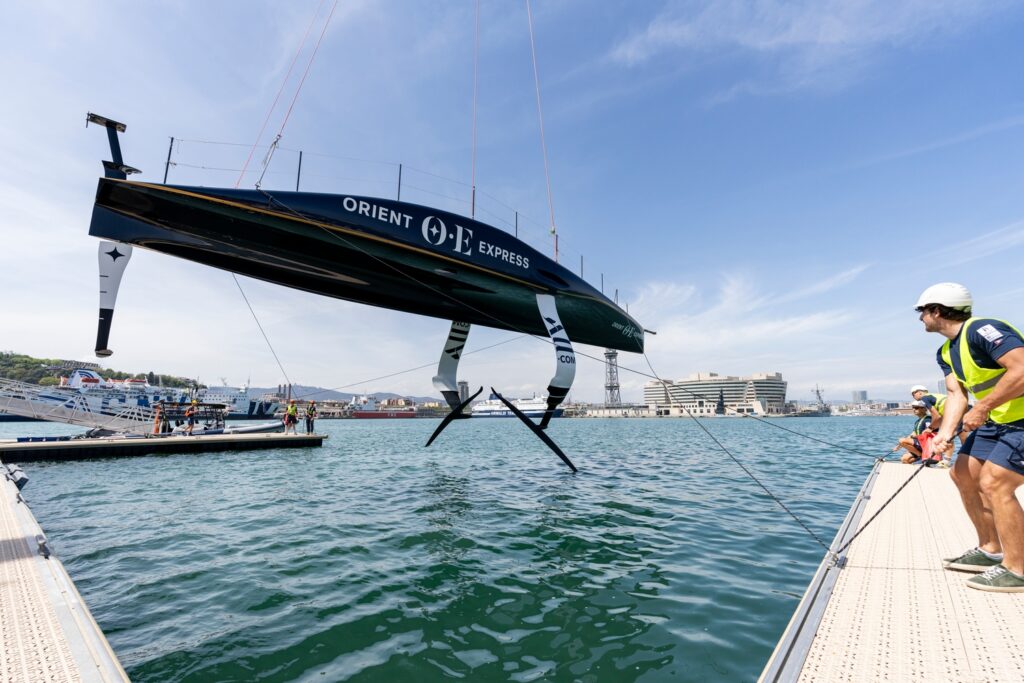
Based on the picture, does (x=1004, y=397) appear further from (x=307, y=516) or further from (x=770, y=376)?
(x=770, y=376)

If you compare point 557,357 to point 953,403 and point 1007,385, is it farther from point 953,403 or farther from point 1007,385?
point 1007,385

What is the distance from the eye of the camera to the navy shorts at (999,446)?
9.95 feet

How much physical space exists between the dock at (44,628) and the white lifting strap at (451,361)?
909cm

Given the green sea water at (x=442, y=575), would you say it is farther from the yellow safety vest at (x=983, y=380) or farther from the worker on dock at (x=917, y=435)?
the yellow safety vest at (x=983, y=380)

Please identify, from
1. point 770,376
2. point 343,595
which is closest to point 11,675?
point 343,595

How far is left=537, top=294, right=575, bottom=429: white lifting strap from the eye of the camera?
10.8 m

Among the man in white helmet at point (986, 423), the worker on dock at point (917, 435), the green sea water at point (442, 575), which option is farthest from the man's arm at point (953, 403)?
the worker on dock at point (917, 435)

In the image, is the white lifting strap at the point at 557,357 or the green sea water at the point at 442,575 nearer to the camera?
the green sea water at the point at 442,575

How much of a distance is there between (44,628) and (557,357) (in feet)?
31.1

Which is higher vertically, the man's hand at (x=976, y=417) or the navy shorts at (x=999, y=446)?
the man's hand at (x=976, y=417)

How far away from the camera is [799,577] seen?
4602 mm

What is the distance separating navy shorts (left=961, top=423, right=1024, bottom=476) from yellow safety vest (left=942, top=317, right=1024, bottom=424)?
0.28 feet

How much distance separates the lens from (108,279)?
23.9 ft

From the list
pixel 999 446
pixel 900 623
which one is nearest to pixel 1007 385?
pixel 999 446
